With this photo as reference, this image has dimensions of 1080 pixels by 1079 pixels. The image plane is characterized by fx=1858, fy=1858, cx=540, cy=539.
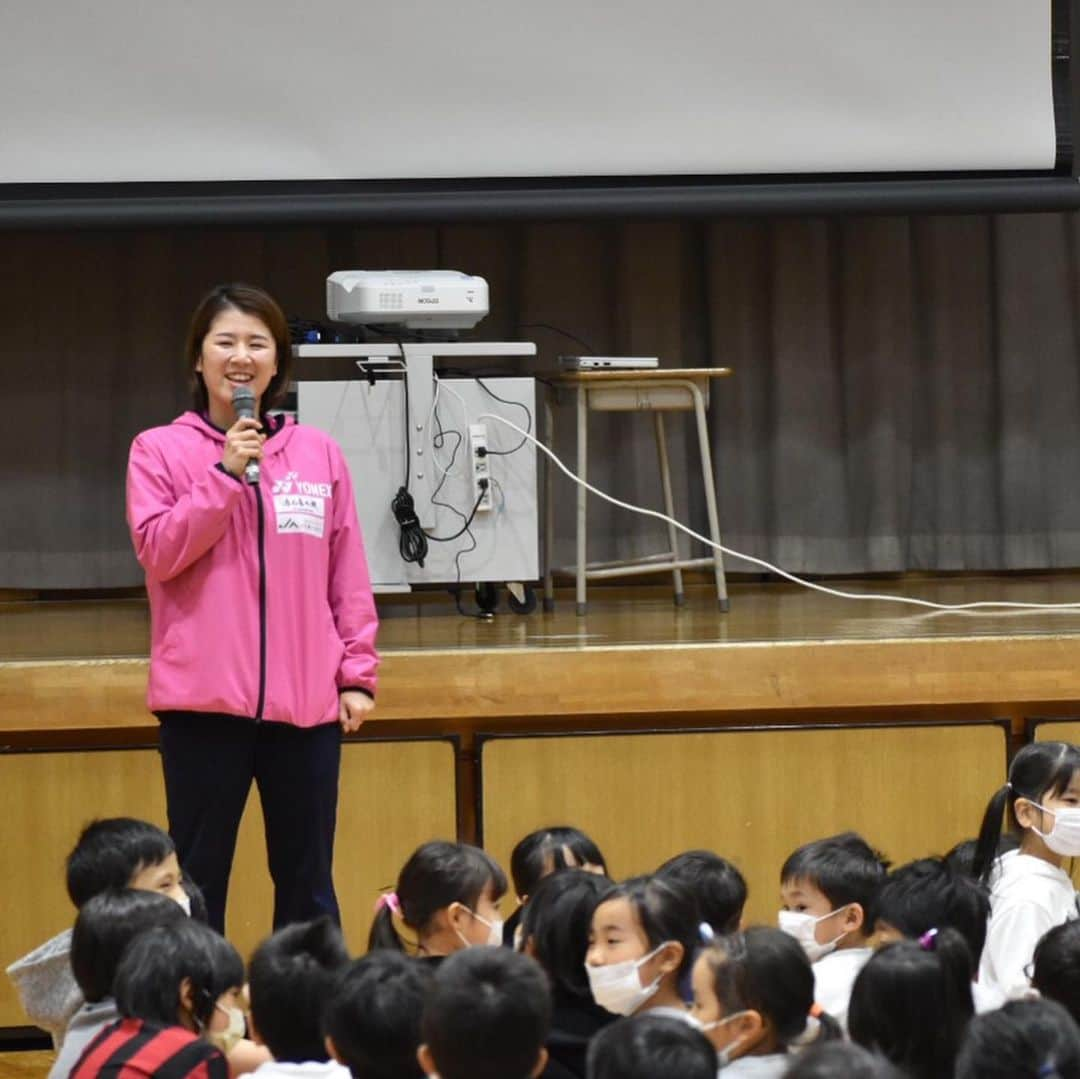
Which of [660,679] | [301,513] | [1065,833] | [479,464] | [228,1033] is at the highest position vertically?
[479,464]

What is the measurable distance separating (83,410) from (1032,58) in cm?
274

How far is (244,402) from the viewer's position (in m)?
2.66

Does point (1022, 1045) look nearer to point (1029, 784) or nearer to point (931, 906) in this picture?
point (931, 906)

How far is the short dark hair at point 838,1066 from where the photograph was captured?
4.75 feet

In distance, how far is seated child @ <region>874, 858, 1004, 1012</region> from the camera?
2322 millimetres

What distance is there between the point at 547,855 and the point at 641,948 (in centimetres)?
56

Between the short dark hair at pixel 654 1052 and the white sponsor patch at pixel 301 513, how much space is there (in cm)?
130

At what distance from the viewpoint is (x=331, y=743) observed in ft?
9.11

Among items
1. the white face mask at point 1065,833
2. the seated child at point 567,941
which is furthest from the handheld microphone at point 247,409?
the white face mask at point 1065,833

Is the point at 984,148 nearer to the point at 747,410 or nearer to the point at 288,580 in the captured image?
the point at 747,410

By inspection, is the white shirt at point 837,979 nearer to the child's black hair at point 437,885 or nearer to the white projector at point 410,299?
the child's black hair at point 437,885

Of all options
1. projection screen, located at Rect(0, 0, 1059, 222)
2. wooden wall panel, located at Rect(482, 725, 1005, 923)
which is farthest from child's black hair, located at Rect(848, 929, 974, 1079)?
projection screen, located at Rect(0, 0, 1059, 222)

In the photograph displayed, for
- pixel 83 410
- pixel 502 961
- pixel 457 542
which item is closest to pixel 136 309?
pixel 83 410

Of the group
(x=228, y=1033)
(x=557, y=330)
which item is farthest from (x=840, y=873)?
(x=557, y=330)
